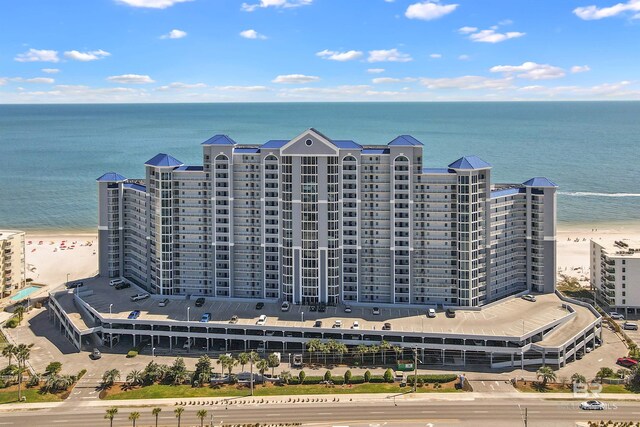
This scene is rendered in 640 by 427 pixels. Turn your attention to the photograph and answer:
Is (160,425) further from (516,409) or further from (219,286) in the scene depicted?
(516,409)

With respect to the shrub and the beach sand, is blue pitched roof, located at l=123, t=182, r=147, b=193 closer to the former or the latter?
the beach sand

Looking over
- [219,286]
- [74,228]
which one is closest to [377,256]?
[219,286]

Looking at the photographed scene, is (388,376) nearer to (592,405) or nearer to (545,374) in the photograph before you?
(545,374)

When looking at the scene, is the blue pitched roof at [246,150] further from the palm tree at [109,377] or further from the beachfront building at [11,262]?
the beachfront building at [11,262]

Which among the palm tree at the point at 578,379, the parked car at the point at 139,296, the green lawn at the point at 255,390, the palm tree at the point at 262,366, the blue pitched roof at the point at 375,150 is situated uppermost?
the blue pitched roof at the point at 375,150

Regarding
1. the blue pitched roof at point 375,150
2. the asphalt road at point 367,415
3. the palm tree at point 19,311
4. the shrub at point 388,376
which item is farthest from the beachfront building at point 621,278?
the palm tree at point 19,311

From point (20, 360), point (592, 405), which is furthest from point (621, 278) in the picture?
point (20, 360)
